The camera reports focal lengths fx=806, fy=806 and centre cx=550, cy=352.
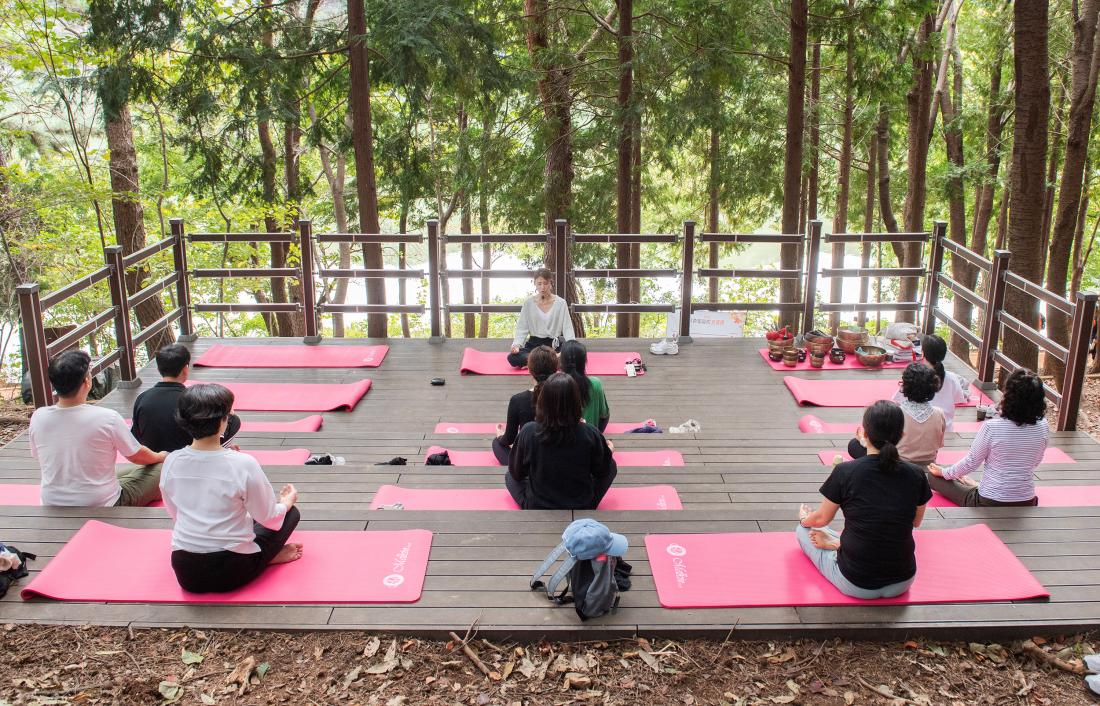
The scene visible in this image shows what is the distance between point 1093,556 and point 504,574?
293cm

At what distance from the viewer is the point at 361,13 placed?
10.0 m

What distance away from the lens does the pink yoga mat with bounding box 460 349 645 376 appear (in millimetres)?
7742

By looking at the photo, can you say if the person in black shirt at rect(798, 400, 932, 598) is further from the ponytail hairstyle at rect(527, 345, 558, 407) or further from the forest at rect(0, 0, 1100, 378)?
the forest at rect(0, 0, 1100, 378)

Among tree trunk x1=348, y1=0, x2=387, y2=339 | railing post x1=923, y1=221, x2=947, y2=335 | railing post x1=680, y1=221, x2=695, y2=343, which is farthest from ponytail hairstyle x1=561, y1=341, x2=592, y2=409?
tree trunk x1=348, y1=0, x2=387, y2=339

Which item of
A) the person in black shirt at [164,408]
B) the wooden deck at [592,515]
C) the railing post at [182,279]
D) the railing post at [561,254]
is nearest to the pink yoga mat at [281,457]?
the wooden deck at [592,515]

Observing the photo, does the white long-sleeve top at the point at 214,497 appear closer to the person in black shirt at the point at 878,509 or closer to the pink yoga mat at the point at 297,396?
the person in black shirt at the point at 878,509

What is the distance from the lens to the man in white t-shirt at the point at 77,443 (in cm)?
422

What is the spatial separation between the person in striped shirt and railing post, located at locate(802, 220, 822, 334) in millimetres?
3832

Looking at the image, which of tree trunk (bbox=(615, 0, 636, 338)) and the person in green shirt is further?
tree trunk (bbox=(615, 0, 636, 338))

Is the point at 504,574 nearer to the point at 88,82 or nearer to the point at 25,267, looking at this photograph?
the point at 88,82

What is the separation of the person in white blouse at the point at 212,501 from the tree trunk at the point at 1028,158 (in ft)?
24.7

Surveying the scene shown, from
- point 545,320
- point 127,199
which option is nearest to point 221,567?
point 545,320

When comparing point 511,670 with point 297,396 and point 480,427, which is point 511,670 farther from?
point 297,396

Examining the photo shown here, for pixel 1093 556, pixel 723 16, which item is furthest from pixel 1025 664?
pixel 723 16
